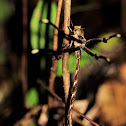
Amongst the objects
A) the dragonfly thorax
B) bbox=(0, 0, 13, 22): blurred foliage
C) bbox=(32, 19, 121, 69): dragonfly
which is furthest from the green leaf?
bbox=(0, 0, 13, 22): blurred foliage

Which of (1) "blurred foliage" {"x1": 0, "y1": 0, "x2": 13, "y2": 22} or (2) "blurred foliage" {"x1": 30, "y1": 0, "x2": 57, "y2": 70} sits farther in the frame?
(1) "blurred foliage" {"x1": 0, "y1": 0, "x2": 13, "y2": 22}

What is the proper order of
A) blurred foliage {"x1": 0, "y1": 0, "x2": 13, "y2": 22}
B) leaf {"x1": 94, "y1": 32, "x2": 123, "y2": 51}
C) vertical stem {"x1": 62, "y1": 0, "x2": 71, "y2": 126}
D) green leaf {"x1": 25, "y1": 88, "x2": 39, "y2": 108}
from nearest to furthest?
vertical stem {"x1": 62, "y1": 0, "x2": 71, "y2": 126} < leaf {"x1": 94, "y1": 32, "x2": 123, "y2": 51} < green leaf {"x1": 25, "y1": 88, "x2": 39, "y2": 108} < blurred foliage {"x1": 0, "y1": 0, "x2": 13, "y2": 22}

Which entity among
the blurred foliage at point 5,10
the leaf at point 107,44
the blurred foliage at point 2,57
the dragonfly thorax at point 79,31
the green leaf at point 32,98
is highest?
the blurred foliage at point 5,10

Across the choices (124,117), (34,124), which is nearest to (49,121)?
(34,124)

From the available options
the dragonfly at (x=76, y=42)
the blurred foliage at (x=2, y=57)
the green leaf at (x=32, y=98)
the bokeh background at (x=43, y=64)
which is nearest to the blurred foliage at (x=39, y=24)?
the bokeh background at (x=43, y=64)

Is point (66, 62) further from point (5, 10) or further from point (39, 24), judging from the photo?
point (5, 10)

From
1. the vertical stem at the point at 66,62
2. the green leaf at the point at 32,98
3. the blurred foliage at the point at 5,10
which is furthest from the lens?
the blurred foliage at the point at 5,10

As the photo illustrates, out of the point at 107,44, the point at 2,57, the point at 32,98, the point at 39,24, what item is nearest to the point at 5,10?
the point at 2,57

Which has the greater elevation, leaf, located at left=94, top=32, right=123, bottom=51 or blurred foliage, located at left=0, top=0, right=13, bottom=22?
blurred foliage, located at left=0, top=0, right=13, bottom=22

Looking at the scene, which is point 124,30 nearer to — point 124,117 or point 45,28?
point 124,117

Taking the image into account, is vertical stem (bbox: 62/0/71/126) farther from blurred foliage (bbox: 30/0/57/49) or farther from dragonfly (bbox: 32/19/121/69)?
blurred foliage (bbox: 30/0/57/49)

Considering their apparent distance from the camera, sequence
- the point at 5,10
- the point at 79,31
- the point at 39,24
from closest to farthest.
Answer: the point at 79,31 < the point at 39,24 < the point at 5,10

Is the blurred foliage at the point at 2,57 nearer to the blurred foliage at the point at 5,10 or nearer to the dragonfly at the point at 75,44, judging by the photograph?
the blurred foliage at the point at 5,10
